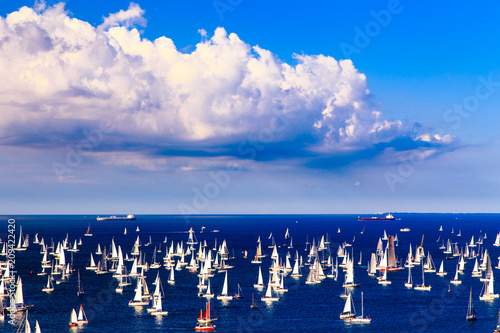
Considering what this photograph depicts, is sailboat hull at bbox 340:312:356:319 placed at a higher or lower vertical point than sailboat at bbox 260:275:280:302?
lower

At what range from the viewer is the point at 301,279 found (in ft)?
566

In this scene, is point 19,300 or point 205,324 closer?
point 205,324

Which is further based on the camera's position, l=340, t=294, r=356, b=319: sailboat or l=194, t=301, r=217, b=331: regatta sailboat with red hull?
l=340, t=294, r=356, b=319: sailboat

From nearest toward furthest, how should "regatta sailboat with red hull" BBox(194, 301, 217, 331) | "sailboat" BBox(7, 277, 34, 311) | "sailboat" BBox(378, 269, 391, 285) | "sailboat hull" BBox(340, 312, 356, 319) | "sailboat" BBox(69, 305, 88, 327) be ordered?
"regatta sailboat with red hull" BBox(194, 301, 217, 331), "sailboat" BBox(69, 305, 88, 327), "sailboat hull" BBox(340, 312, 356, 319), "sailboat" BBox(7, 277, 34, 311), "sailboat" BBox(378, 269, 391, 285)

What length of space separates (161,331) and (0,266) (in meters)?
101

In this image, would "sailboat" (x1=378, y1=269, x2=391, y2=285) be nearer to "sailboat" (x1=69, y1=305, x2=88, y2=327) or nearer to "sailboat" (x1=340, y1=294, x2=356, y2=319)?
"sailboat" (x1=340, y1=294, x2=356, y2=319)

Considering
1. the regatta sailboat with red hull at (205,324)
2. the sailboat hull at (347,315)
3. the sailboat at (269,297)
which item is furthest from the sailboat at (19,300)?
the sailboat hull at (347,315)

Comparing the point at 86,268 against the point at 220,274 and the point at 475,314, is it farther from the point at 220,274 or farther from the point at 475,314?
the point at 475,314

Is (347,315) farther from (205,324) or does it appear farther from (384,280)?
(384,280)

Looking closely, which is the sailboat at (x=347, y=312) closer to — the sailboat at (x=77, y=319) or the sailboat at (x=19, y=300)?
the sailboat at (x=77, y=319)

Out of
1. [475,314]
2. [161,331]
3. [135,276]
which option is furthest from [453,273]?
[161,331]

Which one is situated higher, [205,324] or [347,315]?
[347,315]

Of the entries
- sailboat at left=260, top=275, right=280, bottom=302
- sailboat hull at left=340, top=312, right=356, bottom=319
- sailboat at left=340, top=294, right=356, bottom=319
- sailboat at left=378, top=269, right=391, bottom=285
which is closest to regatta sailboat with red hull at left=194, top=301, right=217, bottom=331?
sailboat hull at left=340, top=312, right=356, bottom=319

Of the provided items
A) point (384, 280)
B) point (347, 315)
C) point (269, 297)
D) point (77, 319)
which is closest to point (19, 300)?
point (77, 319)
